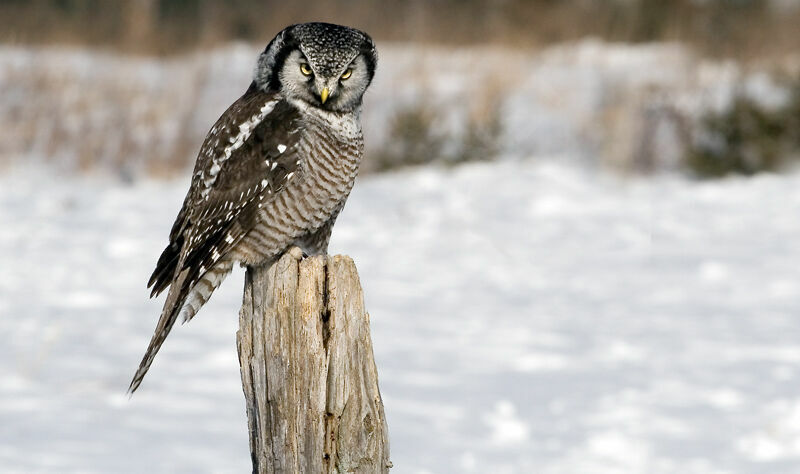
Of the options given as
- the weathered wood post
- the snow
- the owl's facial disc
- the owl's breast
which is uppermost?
the snow

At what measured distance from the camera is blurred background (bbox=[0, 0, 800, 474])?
5.70 meters

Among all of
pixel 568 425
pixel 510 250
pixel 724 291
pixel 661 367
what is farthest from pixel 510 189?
pixel 568 425

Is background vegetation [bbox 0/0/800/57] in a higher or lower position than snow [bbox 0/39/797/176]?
higher

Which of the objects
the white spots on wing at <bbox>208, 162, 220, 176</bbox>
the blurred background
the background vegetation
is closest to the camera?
the white spots on wing at <bbox>208, 162, 220, 176</bbox>

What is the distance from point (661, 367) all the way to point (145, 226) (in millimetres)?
5604

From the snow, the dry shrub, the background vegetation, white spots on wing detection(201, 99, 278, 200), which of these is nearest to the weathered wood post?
white spots on wing detection(201, 99, 278, 200)

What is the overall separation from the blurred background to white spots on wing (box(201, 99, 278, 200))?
6.14ft

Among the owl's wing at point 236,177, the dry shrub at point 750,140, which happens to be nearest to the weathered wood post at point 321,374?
the owl's wing at point 236,177

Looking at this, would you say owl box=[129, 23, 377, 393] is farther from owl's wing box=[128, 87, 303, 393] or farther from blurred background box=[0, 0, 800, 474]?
blurred background box=[0, 0, 800, 474]

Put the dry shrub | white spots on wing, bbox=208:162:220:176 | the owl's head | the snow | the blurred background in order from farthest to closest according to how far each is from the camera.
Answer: the snow < the dry shrub < the blurred background < white spots on wing, bbox=208:162:220:176 < the owl's head

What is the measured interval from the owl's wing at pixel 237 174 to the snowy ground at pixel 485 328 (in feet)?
5.68

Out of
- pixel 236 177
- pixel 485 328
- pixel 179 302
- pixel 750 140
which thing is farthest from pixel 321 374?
pixel 750 140

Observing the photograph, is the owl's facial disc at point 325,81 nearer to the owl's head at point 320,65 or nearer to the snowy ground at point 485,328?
the owl's head at point 320,65

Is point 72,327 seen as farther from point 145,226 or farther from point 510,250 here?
point 510,250
